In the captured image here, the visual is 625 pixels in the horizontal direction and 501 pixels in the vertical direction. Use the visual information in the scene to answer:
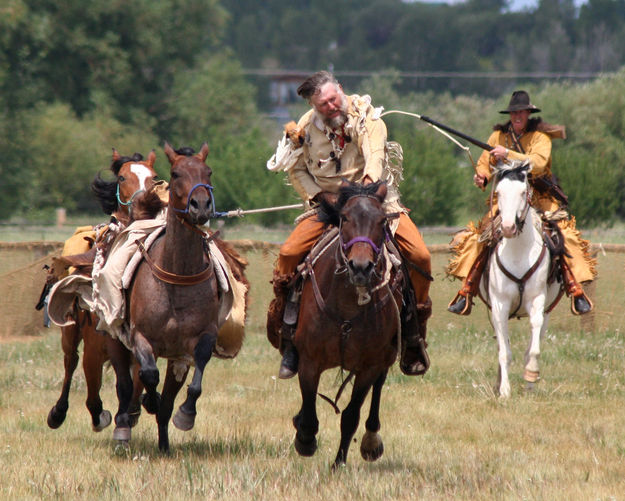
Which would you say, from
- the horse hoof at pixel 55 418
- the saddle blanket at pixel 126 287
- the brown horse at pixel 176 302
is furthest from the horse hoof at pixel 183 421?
the horse hoof at pixel 55 418

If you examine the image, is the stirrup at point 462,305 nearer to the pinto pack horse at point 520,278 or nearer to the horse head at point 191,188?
the pinto pack horse at point 520,278

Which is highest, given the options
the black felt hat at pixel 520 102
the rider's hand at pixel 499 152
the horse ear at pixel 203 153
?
the black felt hat at pixel 520 102

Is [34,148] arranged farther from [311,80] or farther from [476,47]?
[476,47]

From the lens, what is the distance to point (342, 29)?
161625 millimetres

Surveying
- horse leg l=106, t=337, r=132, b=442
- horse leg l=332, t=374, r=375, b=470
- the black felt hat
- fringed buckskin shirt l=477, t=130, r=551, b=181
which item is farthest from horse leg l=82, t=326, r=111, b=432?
the black felt hat

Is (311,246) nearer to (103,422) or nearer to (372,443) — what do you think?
(372,443)

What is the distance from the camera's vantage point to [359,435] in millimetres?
9812

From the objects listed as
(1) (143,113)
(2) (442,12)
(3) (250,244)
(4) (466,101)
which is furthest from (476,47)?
(3) (250,244)

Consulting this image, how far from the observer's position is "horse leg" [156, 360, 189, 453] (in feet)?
28.9

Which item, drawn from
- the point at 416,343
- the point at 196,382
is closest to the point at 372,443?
the point at 416,343

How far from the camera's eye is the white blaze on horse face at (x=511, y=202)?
1144 cm

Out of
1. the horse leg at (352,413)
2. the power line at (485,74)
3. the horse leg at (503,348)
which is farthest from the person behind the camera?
the power line at (485,74)

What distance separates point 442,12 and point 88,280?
496ft

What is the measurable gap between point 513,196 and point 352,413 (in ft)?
14.4
